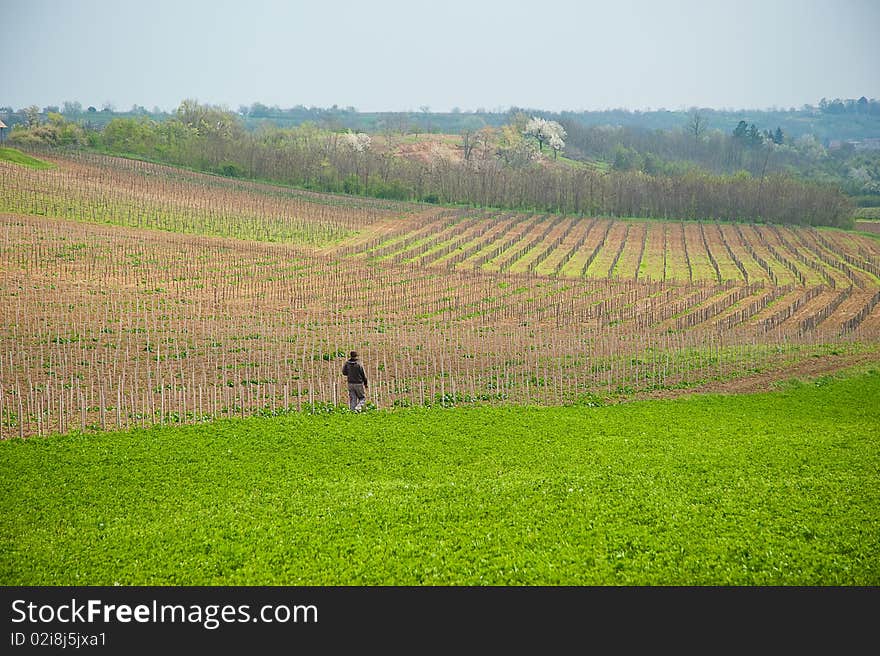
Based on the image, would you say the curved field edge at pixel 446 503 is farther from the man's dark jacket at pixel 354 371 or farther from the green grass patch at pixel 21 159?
the green grass patch at pixel 21 159

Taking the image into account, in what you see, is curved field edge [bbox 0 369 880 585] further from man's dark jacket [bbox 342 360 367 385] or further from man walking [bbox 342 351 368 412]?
man's dark jacket [bbox 342 360 367 385]

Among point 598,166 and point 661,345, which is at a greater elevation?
point 598,166

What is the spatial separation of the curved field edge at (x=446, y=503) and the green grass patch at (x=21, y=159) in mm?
64839

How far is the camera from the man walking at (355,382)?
21844 millimetres

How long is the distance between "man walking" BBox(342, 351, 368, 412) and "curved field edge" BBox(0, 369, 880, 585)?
0.76 metres

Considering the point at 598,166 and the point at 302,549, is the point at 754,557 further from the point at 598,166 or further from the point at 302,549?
the point at 598,166

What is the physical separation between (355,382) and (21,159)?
221 ft

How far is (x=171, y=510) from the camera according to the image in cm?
1483

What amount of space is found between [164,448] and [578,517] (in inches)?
393

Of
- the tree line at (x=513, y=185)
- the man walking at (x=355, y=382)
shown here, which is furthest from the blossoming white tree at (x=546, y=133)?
the man walking at (x=355, y=382)

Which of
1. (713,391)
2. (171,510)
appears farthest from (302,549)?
(713,391)

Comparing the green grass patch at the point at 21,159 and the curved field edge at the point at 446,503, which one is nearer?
the curved field edge at the point at 446,503

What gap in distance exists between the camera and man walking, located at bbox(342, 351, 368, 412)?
21844mm

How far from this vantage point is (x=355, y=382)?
22.1 meters
